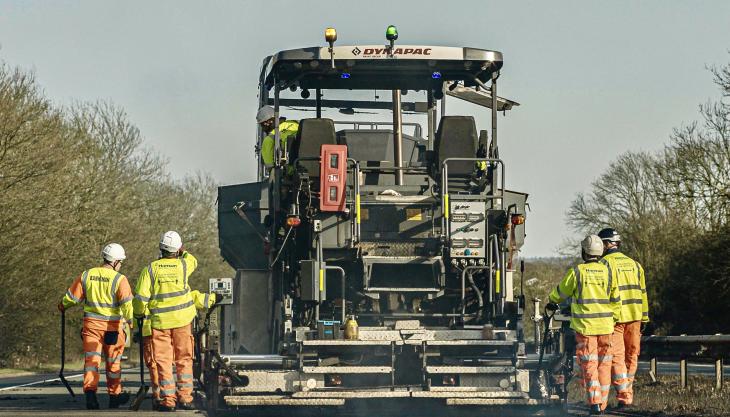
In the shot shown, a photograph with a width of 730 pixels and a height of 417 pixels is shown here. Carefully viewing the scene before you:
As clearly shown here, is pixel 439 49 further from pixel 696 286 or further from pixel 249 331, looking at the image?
pixel 696 286

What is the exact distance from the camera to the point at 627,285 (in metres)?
12.3

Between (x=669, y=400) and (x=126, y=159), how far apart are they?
30.5m

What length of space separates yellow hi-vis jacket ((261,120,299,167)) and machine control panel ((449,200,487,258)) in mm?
1882

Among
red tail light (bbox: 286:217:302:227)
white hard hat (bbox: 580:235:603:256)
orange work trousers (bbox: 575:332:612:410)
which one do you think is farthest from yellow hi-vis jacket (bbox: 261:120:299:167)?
orange work trousers (bbox: 575:332:612:410)

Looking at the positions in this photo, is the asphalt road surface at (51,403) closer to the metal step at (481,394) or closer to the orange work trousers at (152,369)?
the orange work trousers at (152,369)

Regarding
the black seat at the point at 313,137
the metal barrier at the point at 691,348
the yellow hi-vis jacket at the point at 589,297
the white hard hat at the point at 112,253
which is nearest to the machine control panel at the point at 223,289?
the white hard hat at the point at 112,253

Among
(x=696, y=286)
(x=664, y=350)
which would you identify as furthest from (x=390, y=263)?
(x=696, y=286)

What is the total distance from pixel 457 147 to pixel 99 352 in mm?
3848

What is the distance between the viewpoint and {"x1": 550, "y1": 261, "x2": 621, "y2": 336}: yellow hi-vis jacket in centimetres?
1187

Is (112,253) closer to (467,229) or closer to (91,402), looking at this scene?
(91,402)

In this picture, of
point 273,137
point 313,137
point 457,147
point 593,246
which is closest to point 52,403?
point 273,137

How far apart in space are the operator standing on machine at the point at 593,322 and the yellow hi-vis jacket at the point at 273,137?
3068mm

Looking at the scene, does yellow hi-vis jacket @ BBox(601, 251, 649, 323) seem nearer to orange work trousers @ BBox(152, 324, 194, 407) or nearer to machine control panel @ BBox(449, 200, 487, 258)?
machine control panel @ BBox(449, 200, 487, 258)

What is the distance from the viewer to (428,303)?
12.8m
